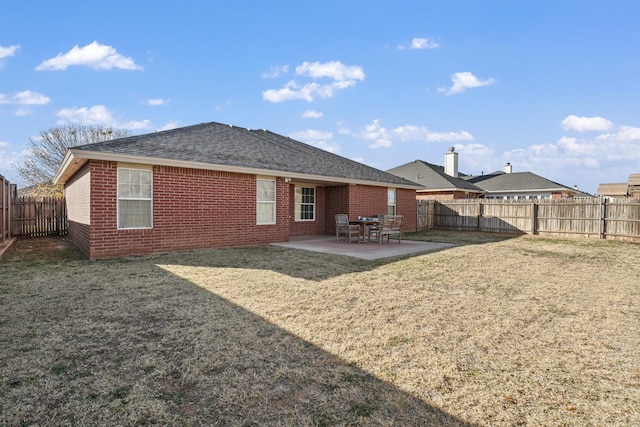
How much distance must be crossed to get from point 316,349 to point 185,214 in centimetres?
798

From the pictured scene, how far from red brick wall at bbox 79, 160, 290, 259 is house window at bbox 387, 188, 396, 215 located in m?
7.04

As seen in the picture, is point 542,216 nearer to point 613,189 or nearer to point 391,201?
point 391,201

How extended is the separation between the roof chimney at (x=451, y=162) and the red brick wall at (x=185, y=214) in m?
21.7

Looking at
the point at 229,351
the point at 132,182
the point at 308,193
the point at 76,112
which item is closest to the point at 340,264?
the point at 229,351

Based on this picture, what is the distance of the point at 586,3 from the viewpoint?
10.7 m

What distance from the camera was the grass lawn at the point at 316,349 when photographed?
2.40 m

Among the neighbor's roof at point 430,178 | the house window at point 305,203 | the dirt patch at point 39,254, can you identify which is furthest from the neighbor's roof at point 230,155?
the neighbor's roof at point 430,178

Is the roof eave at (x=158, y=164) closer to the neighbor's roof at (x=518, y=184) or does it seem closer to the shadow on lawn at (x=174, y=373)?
the shadow on lawn at (x=174, y=373)

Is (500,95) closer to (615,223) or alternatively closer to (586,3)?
(586,3)

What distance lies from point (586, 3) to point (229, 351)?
14.4m

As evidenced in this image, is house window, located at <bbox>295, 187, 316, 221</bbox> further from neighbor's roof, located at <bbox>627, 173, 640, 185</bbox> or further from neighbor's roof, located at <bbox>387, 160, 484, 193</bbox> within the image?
neighbor's roof, located at <bbox>627, 173, 640, 185</bbox>

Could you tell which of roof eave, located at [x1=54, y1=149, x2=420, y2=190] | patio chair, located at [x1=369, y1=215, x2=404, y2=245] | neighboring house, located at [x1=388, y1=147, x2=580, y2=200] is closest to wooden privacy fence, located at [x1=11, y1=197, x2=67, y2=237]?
roof eave, located at [x1=54, y1=149, x2=420, y2=190]

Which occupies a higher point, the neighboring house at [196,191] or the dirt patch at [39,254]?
the neighboring house at [196,191]

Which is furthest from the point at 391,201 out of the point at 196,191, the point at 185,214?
the point at 185,214
